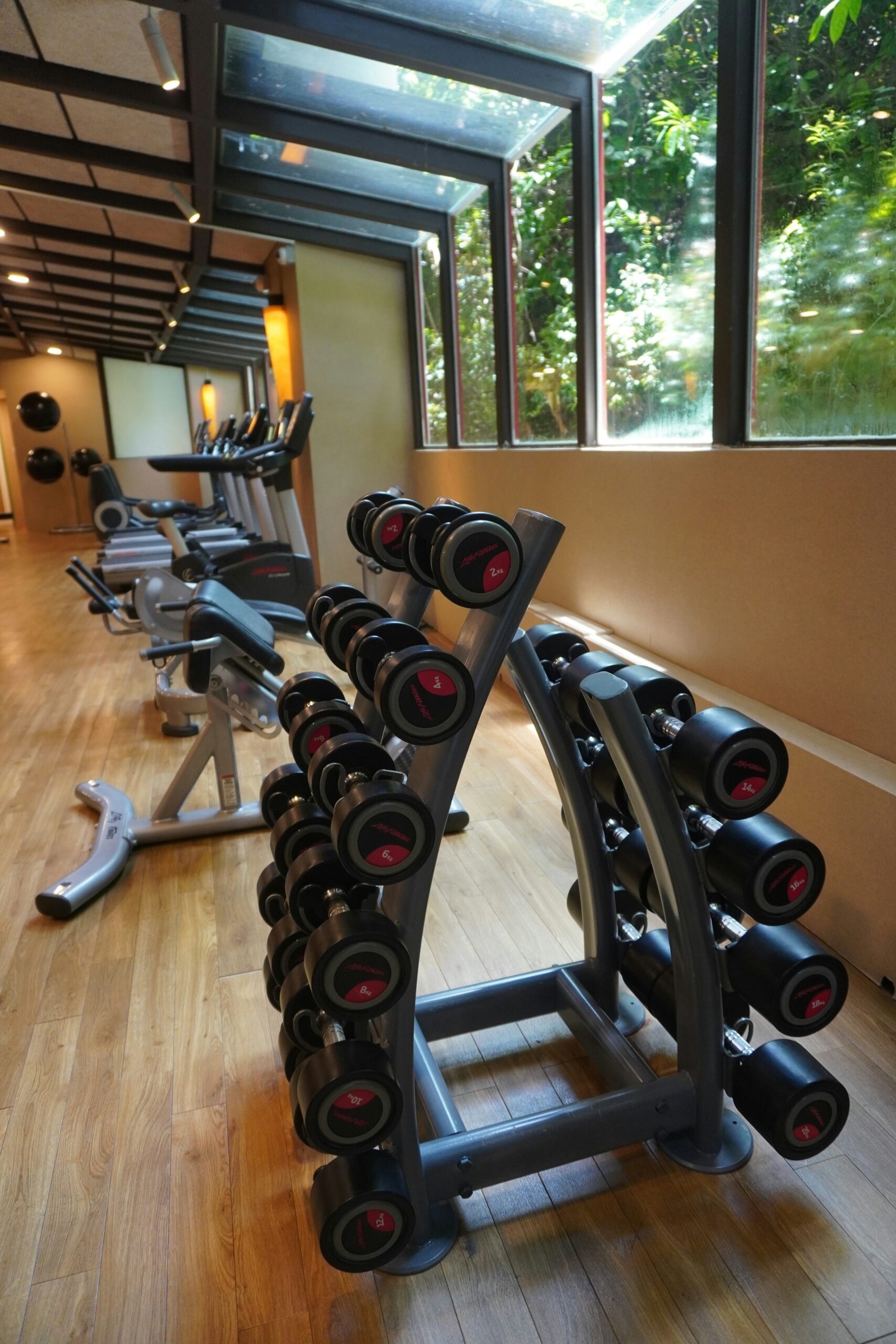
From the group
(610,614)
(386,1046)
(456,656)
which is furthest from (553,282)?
(386,1046)

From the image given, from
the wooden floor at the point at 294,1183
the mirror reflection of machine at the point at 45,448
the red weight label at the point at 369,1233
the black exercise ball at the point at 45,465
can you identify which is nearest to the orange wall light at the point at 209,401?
the mirror reflection of machine at the point at 45,448

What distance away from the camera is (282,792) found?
1.49m

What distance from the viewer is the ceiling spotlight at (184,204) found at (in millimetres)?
4918

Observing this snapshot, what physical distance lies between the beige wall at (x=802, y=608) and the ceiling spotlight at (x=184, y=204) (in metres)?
3.32

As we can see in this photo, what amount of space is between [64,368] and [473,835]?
13062 mm

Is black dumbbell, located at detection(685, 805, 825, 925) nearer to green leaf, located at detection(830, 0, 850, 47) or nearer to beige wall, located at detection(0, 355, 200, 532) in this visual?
green leaf, located at detection(830, 0, 850, 47)

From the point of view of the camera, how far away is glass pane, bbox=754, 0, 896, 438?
1.88 metres

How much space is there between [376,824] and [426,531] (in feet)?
1.33

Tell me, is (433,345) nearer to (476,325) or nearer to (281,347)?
(476,325)

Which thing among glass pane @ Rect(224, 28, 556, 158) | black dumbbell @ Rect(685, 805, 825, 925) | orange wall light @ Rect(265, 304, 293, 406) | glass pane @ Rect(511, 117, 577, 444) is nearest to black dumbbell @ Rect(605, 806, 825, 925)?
black dumbbell @ Rect(685, 805, 825, 925)

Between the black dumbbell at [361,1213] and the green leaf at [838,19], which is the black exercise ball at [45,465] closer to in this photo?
the green leaf at [838,19]

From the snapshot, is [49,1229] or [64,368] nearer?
[49,1229]

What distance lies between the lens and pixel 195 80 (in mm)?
3502

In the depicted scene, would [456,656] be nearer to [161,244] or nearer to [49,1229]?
[49,1229]
